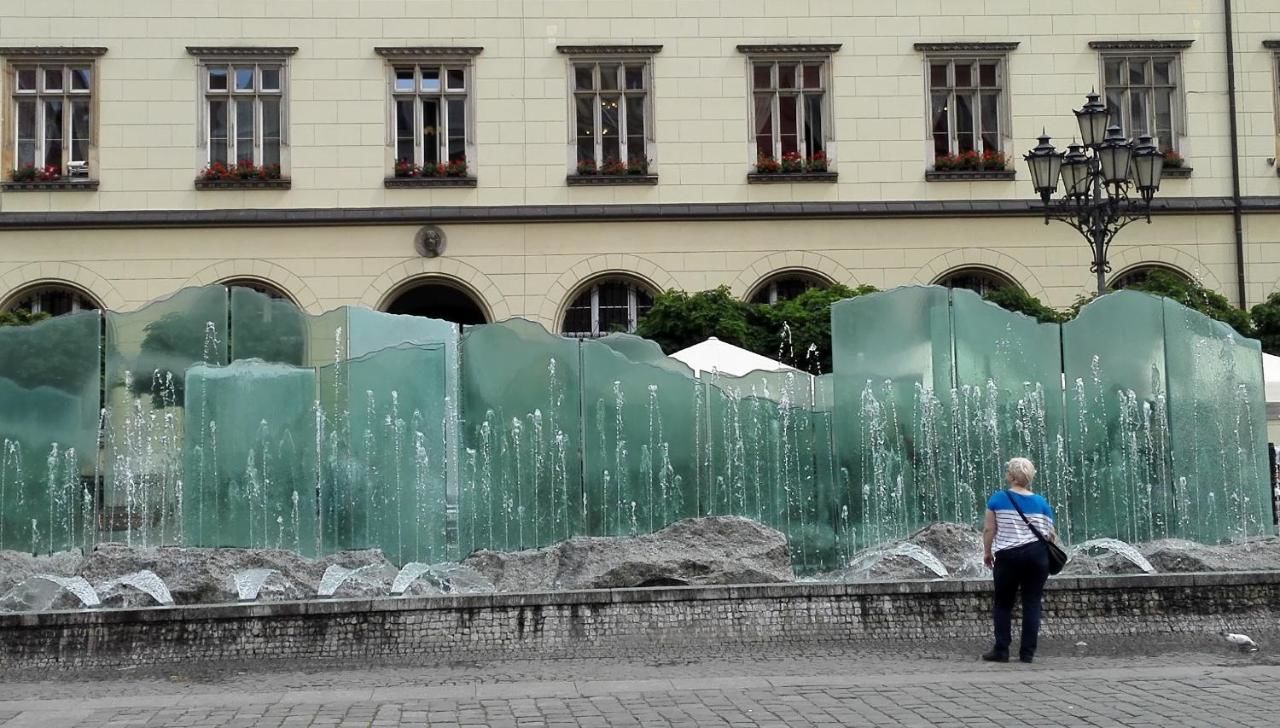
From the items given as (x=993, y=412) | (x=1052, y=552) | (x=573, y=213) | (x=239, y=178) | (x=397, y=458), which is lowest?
(x=1052, y=552)

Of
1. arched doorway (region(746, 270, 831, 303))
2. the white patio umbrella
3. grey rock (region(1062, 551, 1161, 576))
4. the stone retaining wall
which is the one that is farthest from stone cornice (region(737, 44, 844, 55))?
the stone retaining wall

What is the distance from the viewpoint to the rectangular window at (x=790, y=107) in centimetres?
2605

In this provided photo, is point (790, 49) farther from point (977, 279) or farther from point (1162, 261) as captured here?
point (1162, 261)

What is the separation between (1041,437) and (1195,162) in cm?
1561

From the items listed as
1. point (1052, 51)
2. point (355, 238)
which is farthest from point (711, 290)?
point (1052, 51)

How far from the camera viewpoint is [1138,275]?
26.3 m

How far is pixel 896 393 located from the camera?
41.4ft

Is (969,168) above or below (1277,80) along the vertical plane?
below

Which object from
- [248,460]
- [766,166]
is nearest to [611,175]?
[766,166]

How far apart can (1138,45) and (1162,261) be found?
Result: 4.04 metres

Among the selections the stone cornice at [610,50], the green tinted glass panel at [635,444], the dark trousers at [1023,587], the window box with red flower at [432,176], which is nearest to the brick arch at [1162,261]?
the stone cornice at [610,50]

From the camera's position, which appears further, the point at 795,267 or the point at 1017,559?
the point at 795,267

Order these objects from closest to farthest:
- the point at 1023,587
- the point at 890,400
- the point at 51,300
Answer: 1. the point at 1023,587
2. the point at 890,400
3. the point at 51,300

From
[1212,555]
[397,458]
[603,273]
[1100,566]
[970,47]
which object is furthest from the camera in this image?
[970,47]
